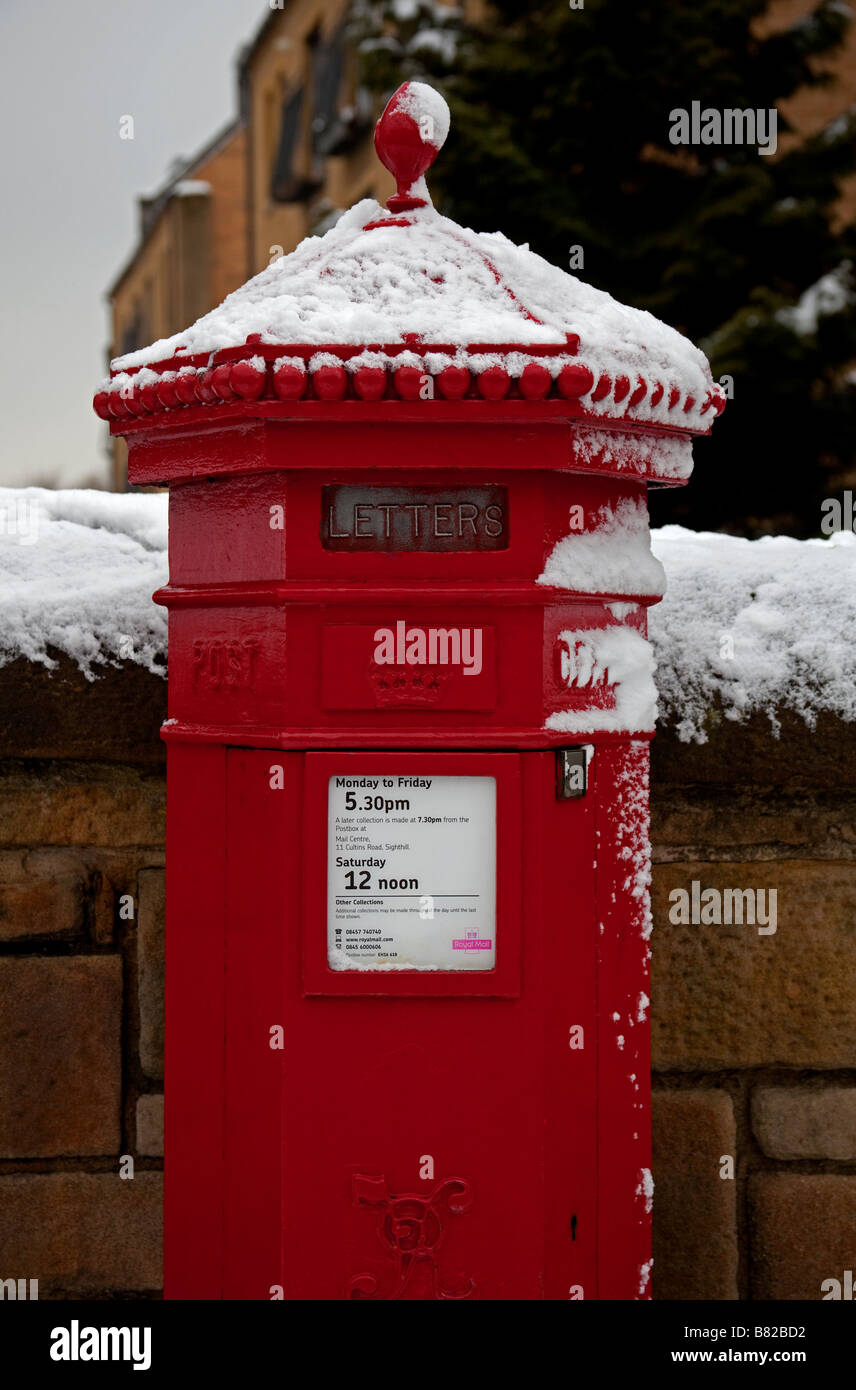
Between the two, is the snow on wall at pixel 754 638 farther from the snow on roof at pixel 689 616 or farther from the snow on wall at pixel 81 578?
the snow on wall at pixel 81 578

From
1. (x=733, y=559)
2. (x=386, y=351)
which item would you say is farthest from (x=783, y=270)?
(x=386, y=351)

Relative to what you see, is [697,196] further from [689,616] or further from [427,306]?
[427,306]

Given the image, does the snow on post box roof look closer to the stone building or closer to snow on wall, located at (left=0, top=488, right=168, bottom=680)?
snow on wall, located at (left=0, top=488, right=168, bottom=680)

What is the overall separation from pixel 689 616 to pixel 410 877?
1.00 metres

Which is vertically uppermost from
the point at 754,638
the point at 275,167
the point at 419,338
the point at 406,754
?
the point at 275,167

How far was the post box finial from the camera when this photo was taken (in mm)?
1854

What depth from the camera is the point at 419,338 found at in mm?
1631

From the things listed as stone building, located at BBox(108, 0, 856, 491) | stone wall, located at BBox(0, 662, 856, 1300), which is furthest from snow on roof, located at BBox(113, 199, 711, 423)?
Result: stone building, located at BBox(108, 0, 856, 491)

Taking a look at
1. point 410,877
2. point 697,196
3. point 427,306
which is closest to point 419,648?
point 410,877

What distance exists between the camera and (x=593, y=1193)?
6.07 ft

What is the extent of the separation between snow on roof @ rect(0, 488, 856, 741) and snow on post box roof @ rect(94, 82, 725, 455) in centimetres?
56

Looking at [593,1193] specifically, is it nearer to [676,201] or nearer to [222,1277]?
[222,1277]

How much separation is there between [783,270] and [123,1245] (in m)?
7.17

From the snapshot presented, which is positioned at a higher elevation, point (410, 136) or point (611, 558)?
point (410, 136)
